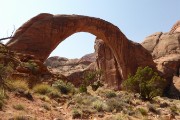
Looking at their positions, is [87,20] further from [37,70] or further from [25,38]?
[37,70]

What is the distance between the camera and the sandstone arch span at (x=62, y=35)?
25.7 metres

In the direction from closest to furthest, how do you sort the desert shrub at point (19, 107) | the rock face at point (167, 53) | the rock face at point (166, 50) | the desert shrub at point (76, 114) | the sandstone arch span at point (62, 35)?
1. the desert shrub at point (19, 107)
2. the desert shrub at point (76, 114)
3. the sandstone arch span at point (62, 35)
4. the rock face at point (167, 53)
5. the rock face at point (166, 50)

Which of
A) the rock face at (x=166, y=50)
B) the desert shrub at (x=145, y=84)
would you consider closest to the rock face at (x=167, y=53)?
the rock face at (x=166, y=50)

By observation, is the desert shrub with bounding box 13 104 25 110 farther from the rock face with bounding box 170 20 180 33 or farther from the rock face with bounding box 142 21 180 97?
the rock face with bounding box 170 20 180 33

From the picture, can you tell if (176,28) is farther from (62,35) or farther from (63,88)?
(63,88)

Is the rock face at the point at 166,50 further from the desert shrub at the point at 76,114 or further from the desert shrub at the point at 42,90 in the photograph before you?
the desert shrub at the point at 76,114

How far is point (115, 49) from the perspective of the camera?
33.8m

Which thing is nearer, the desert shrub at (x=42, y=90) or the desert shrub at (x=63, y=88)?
the desert shrub at (x=42, y=90)

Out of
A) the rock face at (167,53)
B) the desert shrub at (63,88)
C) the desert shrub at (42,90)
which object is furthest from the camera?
the rock face at (167,53)

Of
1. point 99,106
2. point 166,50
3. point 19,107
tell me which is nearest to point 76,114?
point 99,106

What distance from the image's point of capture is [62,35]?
3000cm

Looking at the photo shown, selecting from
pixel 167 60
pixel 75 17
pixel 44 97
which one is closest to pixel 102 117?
pixel 44 97

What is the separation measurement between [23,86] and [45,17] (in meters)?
16.1


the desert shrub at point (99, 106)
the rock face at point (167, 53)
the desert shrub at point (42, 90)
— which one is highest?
the rock face at point (167, 53)
